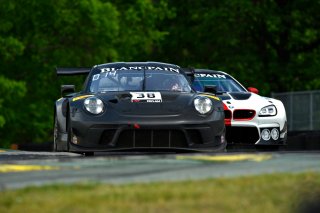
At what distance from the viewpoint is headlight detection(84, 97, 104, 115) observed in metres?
14.1

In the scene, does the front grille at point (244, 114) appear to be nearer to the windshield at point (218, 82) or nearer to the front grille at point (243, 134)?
the front grille at point (243, 134)

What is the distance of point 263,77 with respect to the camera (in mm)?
43094

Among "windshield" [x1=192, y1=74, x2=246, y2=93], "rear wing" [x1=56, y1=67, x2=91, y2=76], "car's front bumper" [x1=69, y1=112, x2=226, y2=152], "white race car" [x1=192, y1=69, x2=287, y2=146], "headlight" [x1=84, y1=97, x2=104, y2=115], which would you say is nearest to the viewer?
"car's front bumper" [x1=69, y1=112, x2=226, y2=152]

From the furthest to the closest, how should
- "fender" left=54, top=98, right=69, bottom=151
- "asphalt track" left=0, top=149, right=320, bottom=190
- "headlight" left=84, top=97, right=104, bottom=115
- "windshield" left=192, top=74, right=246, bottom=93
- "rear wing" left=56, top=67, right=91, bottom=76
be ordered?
"windshield" left=192, top=74, right=246, bottom=93
"rear wing" left=56, top=67, right=91, bottom=76
"fender" left=54, top=98, right=69, bottom=151
"headlight" left=84, top=97, right=104, bottom=115
"asphalt track" left=0, top=149, right=320, bottom=190

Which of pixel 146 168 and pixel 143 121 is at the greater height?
pixel 143 121

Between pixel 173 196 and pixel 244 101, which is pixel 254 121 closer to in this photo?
pixel 244 101

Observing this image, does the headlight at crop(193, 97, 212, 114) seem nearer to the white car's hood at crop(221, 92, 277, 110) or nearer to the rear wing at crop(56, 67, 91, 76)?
the rear wing at crop(56, 67, 91, 76)

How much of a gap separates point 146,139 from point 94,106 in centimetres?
79

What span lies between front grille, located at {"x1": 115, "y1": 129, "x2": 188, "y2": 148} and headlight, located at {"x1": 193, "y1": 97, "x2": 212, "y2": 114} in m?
0.51

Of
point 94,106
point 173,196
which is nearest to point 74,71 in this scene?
point 94,106

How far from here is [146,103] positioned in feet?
46.7

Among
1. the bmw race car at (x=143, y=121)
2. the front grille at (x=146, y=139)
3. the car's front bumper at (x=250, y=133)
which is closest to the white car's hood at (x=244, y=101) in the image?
the car's front bumper at (x=250, y=133)

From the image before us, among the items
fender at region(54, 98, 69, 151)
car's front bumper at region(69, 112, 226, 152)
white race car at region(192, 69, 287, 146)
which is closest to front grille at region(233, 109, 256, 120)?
white race car at region(192, 69, 287, 146)

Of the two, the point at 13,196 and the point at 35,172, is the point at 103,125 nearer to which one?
the point at 35,172
